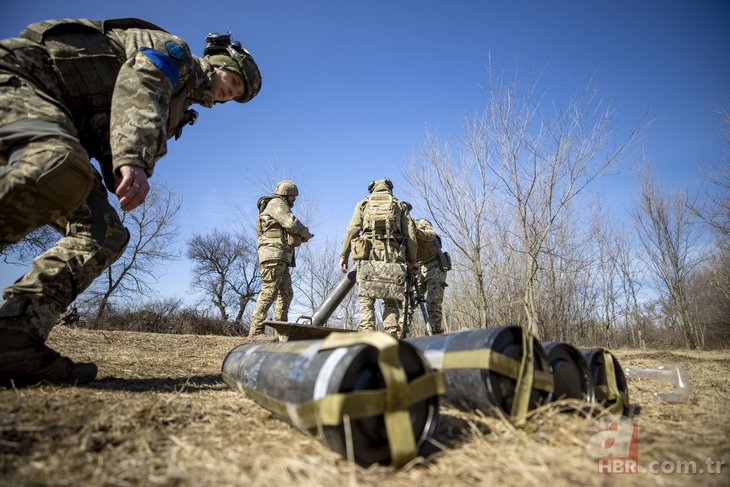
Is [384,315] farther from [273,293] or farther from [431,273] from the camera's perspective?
[431,273]

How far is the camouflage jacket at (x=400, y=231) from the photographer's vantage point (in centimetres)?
564

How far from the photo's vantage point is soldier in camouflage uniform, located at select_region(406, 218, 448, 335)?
7.18 metres

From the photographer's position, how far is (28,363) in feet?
5.24

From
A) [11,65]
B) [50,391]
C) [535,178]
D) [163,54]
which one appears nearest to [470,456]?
[50,391]

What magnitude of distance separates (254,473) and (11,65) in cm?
223

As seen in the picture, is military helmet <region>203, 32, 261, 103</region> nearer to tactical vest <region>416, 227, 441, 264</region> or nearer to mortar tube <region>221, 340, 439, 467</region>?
mortar tube <region>221, 340, 439, 467</region>

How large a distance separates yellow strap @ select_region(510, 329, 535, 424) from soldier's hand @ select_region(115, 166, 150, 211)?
1.85m

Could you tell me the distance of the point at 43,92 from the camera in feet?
5.95

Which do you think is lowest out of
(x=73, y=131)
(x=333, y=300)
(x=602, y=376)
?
(x=602, y=376)

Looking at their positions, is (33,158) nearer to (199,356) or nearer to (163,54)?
(163,54)

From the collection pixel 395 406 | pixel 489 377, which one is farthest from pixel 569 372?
pixel 395 406

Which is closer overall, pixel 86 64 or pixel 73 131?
pixel 73 131

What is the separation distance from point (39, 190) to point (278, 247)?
4107mm

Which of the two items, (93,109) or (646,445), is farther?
(93,109)
